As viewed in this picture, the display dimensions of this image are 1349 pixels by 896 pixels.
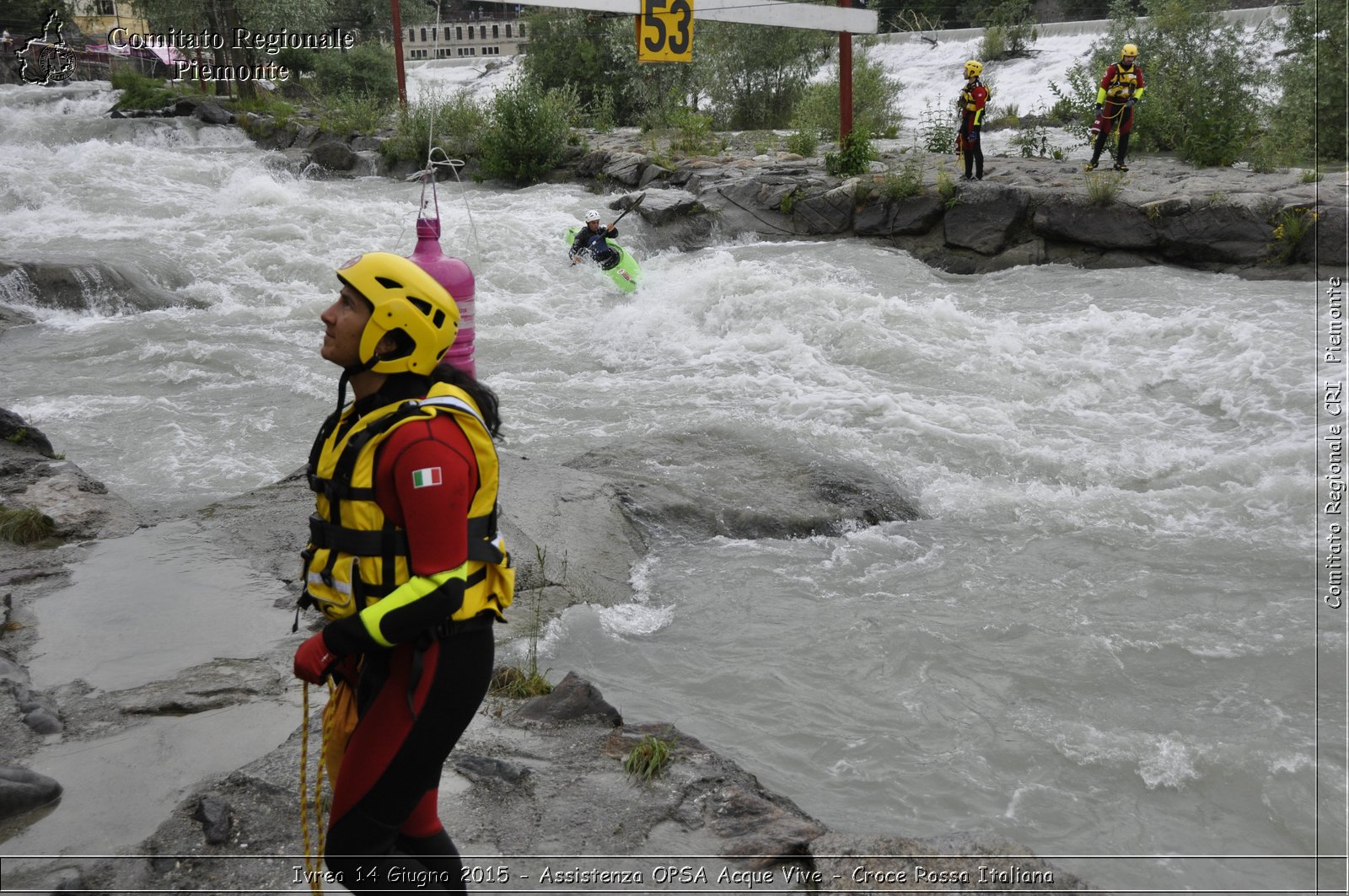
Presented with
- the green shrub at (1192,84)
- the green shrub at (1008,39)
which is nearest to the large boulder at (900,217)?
the green shrub at (1192,84)

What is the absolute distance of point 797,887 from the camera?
277cm

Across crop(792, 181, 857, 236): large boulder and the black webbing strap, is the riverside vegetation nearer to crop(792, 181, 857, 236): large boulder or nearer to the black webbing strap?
crop(792, 181, 857, 236): large boulder

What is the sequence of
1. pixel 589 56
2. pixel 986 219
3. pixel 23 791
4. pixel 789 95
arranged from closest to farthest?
1. pixel 23 791
2. pixel 986 219
3. pixel 789 95
4. pixel 589 56

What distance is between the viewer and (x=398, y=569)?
83.0 inches

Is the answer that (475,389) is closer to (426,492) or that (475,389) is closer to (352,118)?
(426,492)

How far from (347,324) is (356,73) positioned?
3250 centimetres

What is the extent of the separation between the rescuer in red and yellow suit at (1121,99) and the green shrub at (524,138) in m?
9.20

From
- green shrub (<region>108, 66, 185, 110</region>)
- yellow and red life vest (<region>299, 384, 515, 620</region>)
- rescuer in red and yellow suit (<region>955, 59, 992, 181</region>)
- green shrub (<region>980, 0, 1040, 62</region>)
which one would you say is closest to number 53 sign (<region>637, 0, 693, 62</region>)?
rescuer in red and yellow suit (<region>955, 59, 992, 181</region>)

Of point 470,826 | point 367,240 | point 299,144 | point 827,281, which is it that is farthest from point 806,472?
point 299,144

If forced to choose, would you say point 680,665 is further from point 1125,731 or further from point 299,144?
point 299,144

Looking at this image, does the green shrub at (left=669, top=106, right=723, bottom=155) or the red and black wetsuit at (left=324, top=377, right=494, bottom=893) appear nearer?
the red and black wetsuit at (left=324, top=377, right=494, bottom=893)

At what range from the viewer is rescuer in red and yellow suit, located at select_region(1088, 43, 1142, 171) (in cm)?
1330

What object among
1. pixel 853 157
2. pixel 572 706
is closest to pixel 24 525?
pixel 572 706

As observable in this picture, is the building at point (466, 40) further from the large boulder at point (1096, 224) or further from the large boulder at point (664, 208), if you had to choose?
the large boulder at point (1096, 224)
